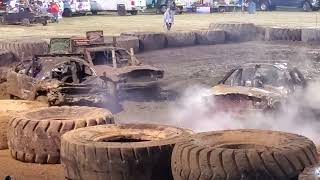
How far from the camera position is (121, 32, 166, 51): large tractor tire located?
22.9 metres

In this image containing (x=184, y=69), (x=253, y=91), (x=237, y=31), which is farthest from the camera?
(x=237, y=31)

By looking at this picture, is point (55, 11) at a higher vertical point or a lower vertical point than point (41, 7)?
lower

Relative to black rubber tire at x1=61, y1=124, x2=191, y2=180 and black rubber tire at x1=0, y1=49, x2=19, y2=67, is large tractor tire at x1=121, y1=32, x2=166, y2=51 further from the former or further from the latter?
black rubber tire at x1=61, y1=124, x2=191, y2=180

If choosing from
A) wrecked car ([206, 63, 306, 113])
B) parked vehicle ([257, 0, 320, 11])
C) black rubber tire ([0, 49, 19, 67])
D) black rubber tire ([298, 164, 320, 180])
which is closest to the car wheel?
parked vehicle ([257, 0, 320, 11])

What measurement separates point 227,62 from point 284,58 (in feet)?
7.67

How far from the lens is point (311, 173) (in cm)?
474

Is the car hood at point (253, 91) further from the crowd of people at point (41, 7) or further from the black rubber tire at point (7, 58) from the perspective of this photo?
the crowd of people at point (41, 7)

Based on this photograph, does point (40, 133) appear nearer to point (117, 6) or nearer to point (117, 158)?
point (117, 158)

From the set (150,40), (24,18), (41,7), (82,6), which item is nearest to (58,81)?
(150,40)

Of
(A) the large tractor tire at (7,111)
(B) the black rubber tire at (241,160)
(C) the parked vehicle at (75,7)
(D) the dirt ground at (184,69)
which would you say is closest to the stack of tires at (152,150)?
(B) the black rubber tire at (241,160)

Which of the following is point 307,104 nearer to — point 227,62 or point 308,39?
point 227,62

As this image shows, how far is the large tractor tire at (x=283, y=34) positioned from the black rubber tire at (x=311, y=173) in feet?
71.0

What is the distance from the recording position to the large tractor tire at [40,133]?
7.26 meters

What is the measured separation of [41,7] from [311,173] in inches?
1377
